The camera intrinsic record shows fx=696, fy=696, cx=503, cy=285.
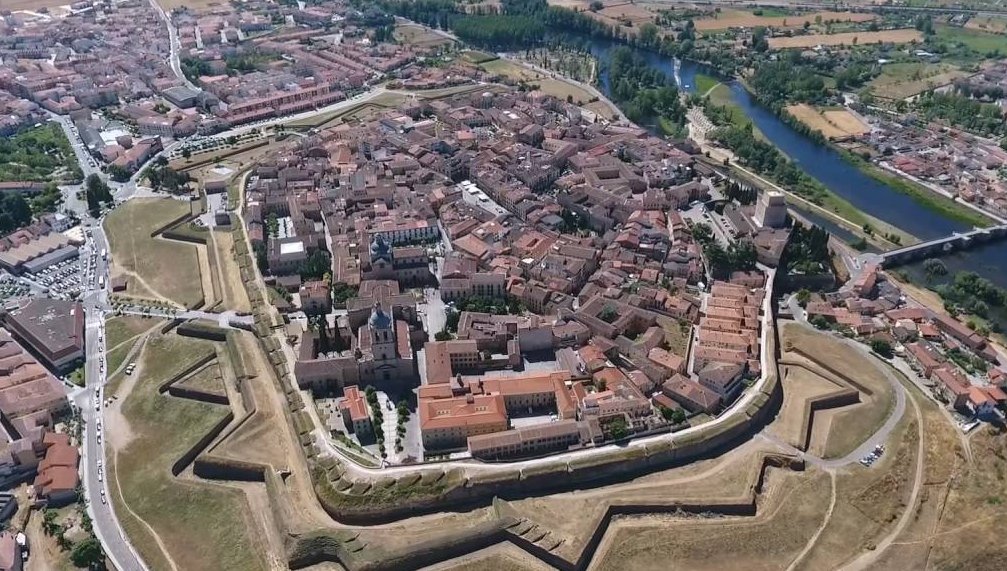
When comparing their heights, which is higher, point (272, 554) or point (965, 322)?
point (965, 322)

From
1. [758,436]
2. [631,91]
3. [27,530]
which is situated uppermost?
[631,91]

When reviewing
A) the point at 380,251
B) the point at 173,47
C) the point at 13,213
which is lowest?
the point at 13,213

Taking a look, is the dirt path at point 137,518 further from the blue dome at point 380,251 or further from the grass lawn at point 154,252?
the blue dome at point 380,251

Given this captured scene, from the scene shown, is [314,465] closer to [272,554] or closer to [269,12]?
[272,554]

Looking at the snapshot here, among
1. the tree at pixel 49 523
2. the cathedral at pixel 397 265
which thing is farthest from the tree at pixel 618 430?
the tree at pixel 49 523

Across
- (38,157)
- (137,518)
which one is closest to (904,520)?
(137,518)

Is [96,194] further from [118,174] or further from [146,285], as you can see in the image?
[146,285]

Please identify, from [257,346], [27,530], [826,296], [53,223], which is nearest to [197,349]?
[257,346]
